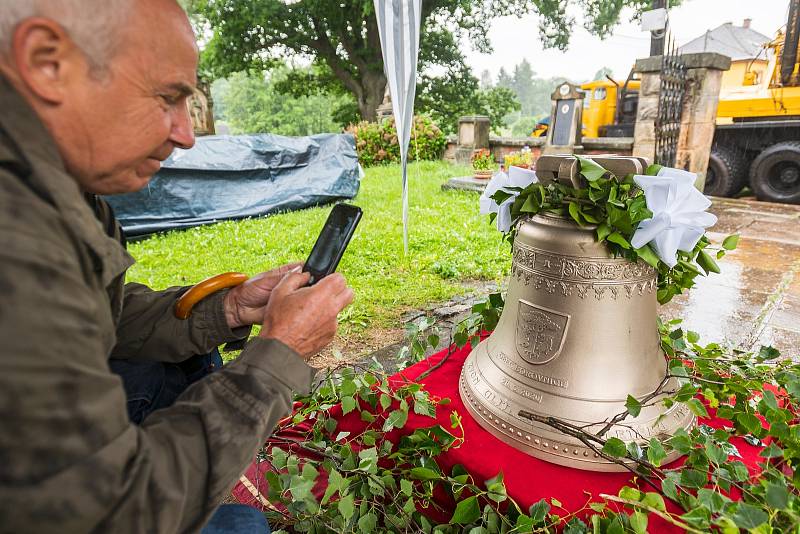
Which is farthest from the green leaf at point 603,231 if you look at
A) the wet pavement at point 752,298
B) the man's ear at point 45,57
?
the wet pavement at point 752,298

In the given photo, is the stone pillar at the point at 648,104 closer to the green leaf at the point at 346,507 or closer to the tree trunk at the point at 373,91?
the green leaf at the point at 346,507

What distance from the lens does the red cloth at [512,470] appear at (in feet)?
4.26

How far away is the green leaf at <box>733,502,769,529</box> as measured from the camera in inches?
37.0

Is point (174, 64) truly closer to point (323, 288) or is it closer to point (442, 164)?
point (323, 288)

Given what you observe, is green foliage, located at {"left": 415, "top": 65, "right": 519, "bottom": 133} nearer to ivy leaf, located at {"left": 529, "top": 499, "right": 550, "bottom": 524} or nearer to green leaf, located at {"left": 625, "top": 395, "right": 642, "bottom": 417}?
green leaf, located at {"left": 625, "top": 395, "right": 642, "bottom": 417}

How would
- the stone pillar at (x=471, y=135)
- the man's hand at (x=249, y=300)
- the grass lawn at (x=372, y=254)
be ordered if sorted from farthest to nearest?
the stone pillar at (x=471, y=135), the grass lawn at (x=372, y=254), the man's hand at (x=249, y=300)

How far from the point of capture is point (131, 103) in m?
0.84

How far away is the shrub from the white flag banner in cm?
1030

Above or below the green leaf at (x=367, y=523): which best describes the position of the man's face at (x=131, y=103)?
above

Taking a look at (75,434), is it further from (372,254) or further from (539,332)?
(372,254)

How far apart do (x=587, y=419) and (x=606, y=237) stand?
20.9 inches

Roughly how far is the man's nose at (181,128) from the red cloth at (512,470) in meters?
1.14

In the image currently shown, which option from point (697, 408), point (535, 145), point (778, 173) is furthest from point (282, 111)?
point (697, 408)

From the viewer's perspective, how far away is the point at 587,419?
4.48 feet
